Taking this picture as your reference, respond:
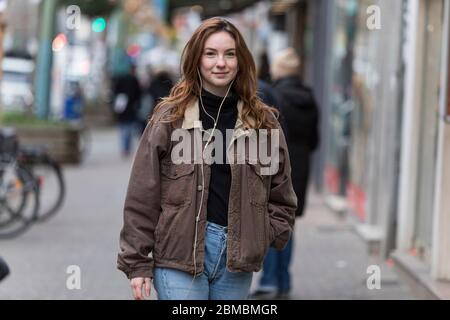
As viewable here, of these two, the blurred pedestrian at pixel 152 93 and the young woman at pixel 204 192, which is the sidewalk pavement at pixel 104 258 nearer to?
the young woman at pixel 204 192

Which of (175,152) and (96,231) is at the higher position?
(175,152)

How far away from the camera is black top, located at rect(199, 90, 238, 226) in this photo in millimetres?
4316

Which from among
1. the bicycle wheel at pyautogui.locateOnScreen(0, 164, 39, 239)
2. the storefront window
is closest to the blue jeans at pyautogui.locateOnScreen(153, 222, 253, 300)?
the storefront window

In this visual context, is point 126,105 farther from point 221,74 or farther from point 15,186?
point 221,74

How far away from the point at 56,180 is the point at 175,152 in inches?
297

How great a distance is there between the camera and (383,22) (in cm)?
1033

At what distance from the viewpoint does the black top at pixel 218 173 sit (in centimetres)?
432

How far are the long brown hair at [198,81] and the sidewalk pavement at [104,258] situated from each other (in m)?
3.65

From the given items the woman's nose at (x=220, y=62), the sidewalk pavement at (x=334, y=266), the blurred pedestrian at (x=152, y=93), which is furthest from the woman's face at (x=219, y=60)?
the blurred pedestrian at (x=152, y=93)

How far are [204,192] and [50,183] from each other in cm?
771

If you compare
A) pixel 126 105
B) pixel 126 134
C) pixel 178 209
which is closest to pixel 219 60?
pixel 178 209

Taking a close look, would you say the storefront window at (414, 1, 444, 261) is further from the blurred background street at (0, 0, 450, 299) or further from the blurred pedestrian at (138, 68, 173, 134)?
the blurred pedestrian at (138, 68, 173, 134)
